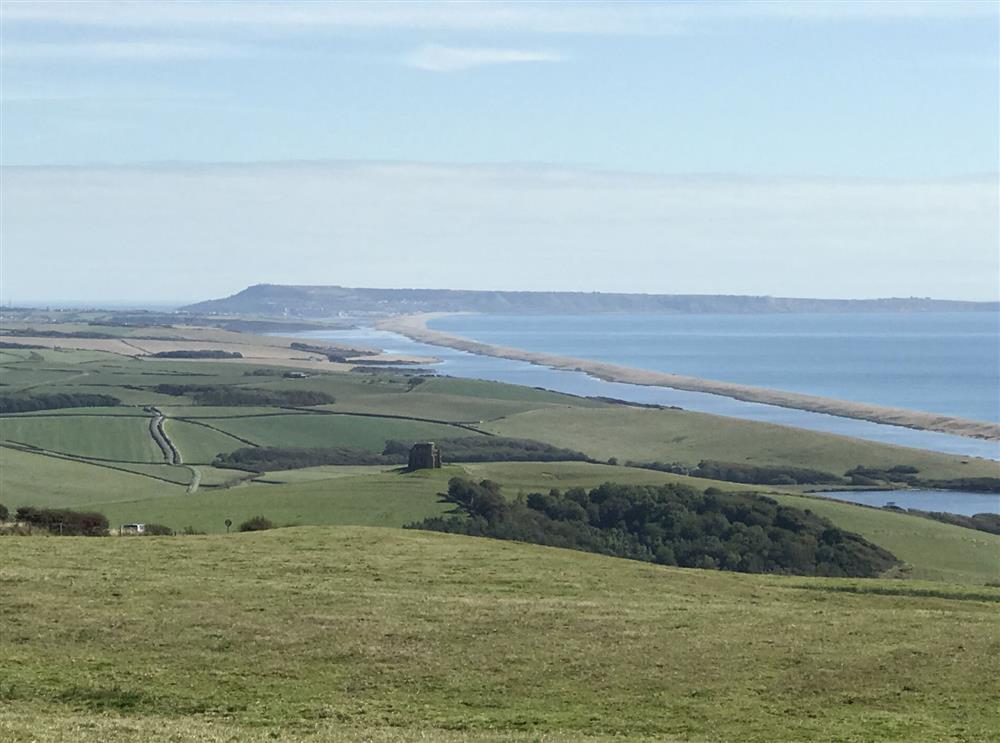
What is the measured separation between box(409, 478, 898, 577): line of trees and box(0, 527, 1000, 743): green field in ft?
95.7

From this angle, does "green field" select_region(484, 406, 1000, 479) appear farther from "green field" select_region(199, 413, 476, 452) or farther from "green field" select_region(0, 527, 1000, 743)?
"green field" select_region(0, 527, 1000, 743)

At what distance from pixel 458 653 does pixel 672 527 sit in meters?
48.6

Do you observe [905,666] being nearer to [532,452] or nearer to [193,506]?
[193,506]

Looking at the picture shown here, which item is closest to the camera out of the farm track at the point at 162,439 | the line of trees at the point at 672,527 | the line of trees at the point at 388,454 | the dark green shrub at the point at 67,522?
the dark green shrub at the point at 67,522

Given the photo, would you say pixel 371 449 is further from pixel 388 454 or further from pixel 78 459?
pixel 78 459

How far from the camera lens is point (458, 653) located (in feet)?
106

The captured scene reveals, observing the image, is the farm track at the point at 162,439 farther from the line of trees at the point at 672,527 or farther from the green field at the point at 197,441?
the line of trees at the point at 672,527

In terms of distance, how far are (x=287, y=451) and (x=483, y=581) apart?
88.8 m

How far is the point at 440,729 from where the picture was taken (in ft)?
86.3

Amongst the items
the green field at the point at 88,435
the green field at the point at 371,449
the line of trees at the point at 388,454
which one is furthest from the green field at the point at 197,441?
the green field at the point at 88,435

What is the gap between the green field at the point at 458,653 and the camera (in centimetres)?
2688

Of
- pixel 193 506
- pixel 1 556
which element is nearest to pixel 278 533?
pixel 1 556

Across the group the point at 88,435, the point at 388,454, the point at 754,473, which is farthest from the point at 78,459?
the point at 754,473

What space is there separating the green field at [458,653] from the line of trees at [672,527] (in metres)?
29.2
